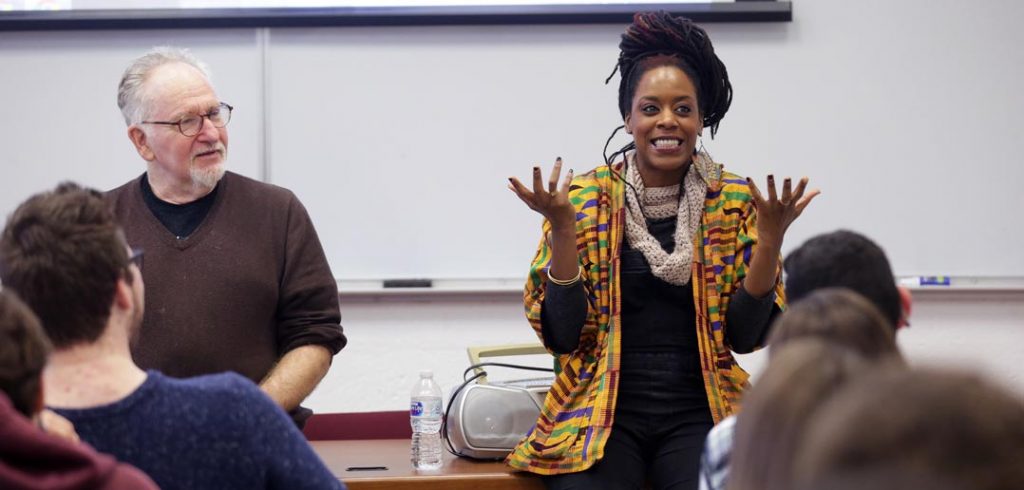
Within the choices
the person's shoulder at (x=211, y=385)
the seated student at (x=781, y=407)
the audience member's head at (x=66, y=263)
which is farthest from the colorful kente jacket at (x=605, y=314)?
the seated student at (x=781, y=407)

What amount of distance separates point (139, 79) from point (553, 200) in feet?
3.67

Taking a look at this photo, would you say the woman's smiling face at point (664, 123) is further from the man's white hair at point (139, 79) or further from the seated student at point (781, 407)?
the seated student at point (781, 407)

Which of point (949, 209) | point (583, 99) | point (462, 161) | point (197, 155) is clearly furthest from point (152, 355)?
point (949, 209)

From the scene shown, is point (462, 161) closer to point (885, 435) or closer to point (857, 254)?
point (857, 254)

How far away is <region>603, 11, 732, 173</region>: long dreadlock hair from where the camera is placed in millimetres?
2758

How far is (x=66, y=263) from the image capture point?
1575 mm

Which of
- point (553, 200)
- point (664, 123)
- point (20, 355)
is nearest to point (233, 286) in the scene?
point (553, 200)

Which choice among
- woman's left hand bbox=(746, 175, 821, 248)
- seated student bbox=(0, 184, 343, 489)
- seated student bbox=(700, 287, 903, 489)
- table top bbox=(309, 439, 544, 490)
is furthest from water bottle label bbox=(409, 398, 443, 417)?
seated student bbox=(700, 287, 903, 489)

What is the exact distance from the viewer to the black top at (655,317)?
2518 millimetres

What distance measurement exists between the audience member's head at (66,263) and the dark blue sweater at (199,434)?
0.38ft

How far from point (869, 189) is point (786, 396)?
9.65 feet

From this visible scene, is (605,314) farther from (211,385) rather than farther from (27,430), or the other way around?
(27,430)

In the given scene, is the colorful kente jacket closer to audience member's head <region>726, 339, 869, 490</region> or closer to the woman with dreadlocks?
the woman with dreadlocks

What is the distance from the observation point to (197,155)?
2.75 m
